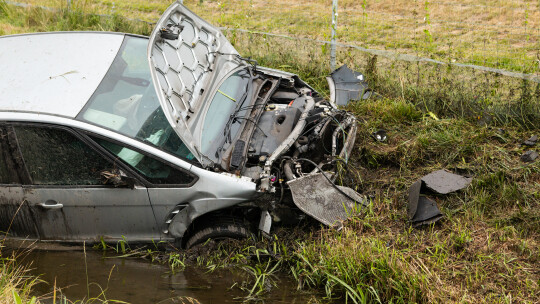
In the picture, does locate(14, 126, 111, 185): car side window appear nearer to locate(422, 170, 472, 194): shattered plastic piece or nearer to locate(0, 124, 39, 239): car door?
locate(0, 124, 39, 239): car door

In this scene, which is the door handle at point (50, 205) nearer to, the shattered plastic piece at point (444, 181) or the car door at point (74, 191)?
the car door at point (74, 191)

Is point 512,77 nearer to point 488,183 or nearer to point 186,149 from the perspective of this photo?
point 488,183

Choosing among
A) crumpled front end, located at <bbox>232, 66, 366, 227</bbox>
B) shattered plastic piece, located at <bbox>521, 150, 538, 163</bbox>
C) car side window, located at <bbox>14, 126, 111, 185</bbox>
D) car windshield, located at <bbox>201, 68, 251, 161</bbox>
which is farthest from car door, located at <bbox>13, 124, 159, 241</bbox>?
shattered plastic piece, located at <bbox>521, 150, 538, 163</bbox>

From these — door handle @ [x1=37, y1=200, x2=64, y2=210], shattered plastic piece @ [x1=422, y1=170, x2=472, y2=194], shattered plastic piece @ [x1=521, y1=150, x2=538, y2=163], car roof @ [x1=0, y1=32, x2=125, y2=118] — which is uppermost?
car roof @ [x1=0, y1=32, x2=125, y2=118]

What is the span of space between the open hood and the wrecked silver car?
0.05ft

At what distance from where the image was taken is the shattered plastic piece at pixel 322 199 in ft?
15.4

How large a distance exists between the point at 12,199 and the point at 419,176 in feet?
12.9

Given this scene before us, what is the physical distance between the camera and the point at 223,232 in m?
4.64

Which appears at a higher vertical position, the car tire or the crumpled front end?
the crumpled front end

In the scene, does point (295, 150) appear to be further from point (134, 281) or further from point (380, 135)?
point (134, 281)

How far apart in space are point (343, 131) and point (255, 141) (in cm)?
94

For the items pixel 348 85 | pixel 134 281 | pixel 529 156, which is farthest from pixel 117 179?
pixel 529 156

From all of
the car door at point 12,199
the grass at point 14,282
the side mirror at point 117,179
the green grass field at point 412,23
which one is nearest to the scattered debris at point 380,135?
the green grass field at point 412,23

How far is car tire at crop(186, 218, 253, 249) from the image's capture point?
4.65 meters
